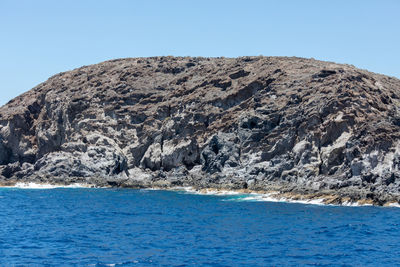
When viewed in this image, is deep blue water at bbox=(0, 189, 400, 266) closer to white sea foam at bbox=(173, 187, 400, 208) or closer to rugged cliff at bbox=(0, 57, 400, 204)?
white sea foam at bbox=(173, 187, 400, 208)

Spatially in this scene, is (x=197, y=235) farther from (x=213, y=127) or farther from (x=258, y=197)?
(x=213, y=127)

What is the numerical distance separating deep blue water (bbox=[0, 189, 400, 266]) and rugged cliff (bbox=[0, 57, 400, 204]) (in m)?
16.1

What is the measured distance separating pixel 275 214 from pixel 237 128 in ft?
137

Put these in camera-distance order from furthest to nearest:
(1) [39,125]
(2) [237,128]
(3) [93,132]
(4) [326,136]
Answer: (1) [39,125] < (3) [93,132] < (2) [237,128] < (4) [326,136]

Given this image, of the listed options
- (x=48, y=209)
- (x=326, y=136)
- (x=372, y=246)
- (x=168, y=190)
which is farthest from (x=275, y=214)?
(x=168, y=190)

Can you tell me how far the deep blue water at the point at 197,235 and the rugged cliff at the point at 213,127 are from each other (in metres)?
16.1

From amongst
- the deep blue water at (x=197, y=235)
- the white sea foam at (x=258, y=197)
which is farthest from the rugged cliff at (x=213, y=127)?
the deep blue water at (x=197, y=235)

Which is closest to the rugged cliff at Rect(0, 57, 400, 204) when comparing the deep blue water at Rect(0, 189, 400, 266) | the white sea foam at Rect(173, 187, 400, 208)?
the white sea foam at Rect(173, 187, 400, 208)

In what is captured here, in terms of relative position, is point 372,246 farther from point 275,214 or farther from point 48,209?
point 48,209

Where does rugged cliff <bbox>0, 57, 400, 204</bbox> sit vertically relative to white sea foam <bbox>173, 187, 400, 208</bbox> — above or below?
above

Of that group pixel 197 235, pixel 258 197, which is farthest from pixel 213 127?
pixel 197 235

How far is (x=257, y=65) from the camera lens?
104188 millimetres

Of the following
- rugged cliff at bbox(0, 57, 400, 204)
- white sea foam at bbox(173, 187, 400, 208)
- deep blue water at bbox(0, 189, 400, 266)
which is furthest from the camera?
rugged cliff at bbox(0, 57, 400, 204)

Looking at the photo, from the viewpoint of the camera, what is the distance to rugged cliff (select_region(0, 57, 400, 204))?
6938 centimetres
